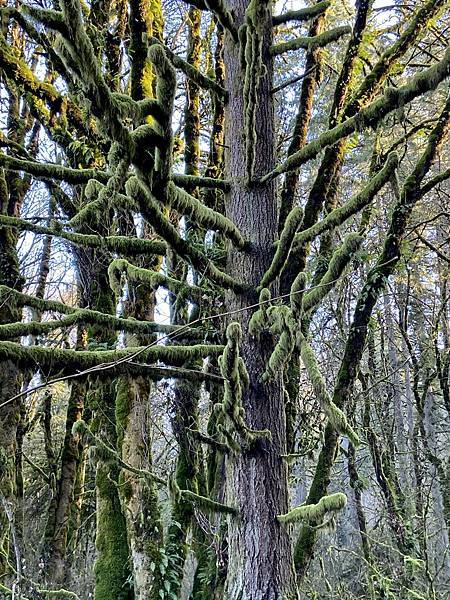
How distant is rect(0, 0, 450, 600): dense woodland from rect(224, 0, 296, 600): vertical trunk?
0.04 ft

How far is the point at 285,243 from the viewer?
103 inches

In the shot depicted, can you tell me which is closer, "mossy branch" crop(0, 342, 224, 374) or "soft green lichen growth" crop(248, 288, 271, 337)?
"mossy branch" crop(0, 342, 224, 374)

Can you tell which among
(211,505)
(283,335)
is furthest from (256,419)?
(283,335)

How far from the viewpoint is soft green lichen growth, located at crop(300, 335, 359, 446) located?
8.16 ft

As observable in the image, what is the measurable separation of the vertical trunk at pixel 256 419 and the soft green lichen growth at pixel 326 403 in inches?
18.7

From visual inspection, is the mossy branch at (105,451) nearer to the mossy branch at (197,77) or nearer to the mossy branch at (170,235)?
the mossy branch at (170,235)

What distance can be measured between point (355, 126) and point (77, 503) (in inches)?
308

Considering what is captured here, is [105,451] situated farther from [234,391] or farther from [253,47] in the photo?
[253,47]

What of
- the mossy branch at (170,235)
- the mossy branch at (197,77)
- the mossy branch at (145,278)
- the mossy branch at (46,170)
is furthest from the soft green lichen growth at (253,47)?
the mossy branch at (145,278)

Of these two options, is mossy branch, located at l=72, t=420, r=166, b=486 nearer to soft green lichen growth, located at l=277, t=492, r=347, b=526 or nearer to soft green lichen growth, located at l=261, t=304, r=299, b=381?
soft green lichen growth, located at l=277, t=492, r=347, b=526

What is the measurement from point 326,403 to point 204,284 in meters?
1.46

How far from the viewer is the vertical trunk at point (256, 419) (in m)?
2.78

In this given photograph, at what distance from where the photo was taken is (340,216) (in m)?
2.90

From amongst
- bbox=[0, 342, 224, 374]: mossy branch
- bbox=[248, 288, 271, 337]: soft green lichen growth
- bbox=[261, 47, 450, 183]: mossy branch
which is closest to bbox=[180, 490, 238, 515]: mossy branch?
bbox=[0, 342, 224, 374]: mossy branch
